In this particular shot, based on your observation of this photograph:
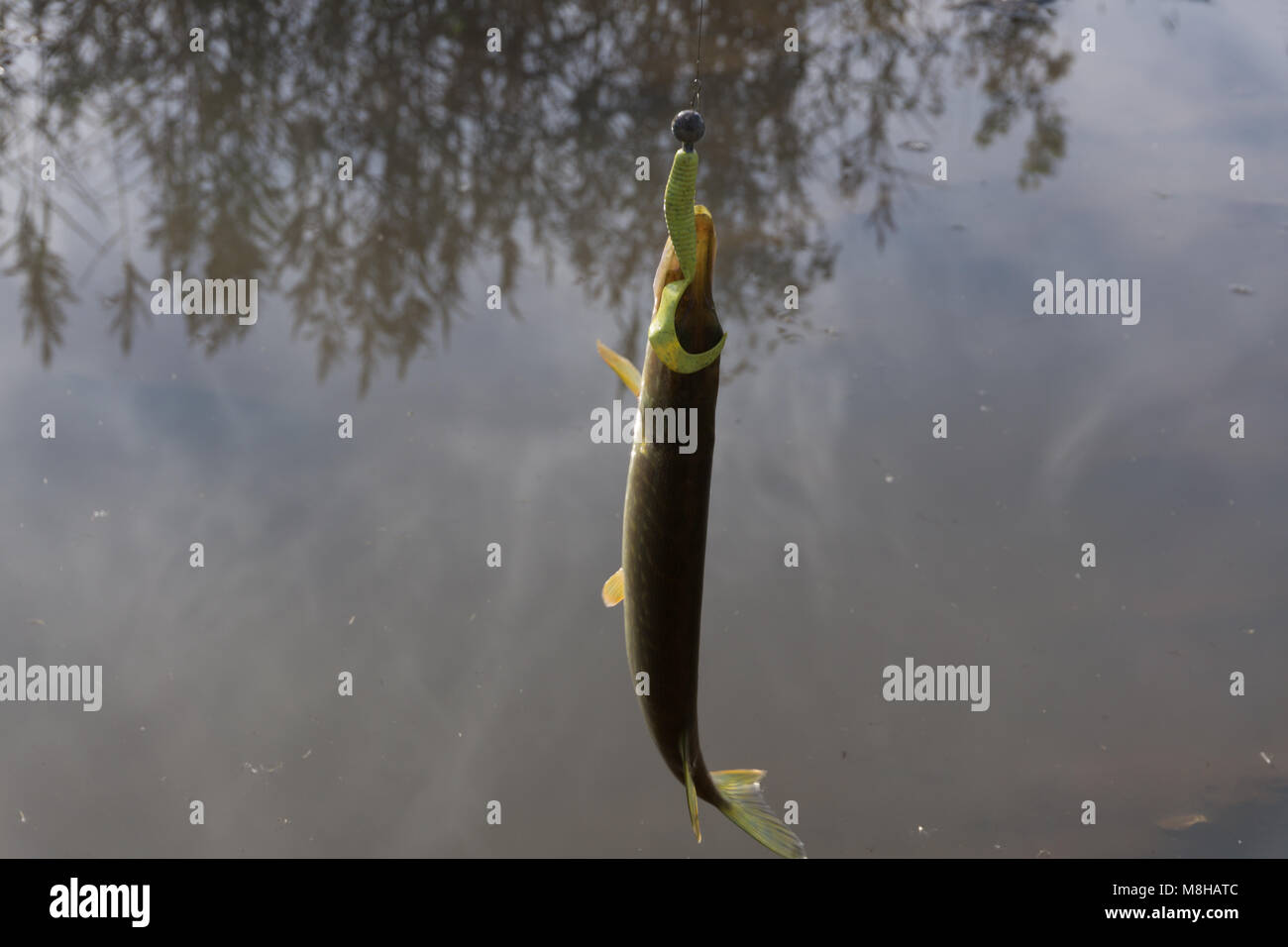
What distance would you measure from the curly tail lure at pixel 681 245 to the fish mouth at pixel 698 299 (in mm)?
13

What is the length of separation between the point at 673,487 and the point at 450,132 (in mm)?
4854

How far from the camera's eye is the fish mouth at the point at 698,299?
1523 millimetres

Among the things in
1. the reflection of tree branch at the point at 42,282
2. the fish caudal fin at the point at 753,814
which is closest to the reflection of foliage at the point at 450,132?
the reflection of tree branch at the point at 42,282

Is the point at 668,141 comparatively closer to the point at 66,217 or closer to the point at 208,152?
the point at 208,152

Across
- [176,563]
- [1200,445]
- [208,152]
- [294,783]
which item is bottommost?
[294,783]

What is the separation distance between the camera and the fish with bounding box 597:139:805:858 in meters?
1.54

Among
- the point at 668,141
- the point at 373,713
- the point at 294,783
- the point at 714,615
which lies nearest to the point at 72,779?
the point at 294,783

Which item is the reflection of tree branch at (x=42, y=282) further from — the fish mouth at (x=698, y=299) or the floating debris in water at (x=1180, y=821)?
the floating debris in water at (x=1180, y=821)

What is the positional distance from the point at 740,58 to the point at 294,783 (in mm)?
4857

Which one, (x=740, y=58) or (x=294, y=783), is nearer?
(x=294, y=783)

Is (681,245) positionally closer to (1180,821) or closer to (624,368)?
(624,368)

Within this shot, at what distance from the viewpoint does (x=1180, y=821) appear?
134 inches

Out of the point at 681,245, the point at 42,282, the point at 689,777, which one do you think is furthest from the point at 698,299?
the point at 42,282

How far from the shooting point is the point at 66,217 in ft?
17.7
